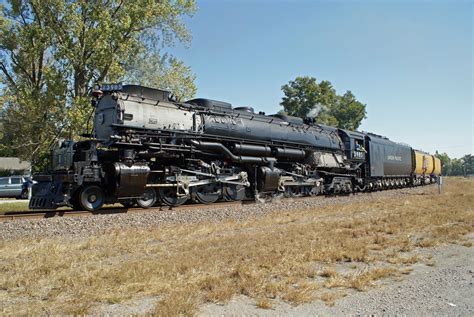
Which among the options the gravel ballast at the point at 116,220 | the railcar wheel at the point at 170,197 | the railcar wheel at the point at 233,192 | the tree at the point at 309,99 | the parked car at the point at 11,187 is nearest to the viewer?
the gravel ballast at the point at 116,220

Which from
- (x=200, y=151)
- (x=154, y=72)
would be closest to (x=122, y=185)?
(x=200, y=151)

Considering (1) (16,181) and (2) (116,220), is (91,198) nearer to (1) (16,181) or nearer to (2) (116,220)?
(2) (116,220)

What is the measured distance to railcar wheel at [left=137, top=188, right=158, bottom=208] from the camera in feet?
42.1

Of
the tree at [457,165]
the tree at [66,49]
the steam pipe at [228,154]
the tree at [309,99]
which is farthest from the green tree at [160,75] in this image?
the tree at [457,165]

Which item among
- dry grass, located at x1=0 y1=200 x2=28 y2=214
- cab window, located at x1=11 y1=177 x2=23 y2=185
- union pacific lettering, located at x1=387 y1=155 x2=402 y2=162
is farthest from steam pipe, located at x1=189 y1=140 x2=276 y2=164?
cab window, located at x1=11 y1=177 x2=23 y2=185

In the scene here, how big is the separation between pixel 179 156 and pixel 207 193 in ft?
Answer: 6.74

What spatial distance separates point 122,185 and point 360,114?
6880 centimetres

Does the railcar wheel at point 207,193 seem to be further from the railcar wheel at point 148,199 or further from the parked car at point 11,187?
the parked car at point 11,187

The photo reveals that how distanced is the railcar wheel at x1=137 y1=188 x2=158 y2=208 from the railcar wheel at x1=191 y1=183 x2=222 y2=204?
1.61m

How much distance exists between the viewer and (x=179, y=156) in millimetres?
13781

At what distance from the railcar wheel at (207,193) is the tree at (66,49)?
8.63m

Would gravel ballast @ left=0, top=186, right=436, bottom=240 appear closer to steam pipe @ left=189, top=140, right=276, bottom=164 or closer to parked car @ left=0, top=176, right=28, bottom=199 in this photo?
steam pipe @ left=189, top=140, right=276, bottom=164

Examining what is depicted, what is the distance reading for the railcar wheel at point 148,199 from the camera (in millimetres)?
12846

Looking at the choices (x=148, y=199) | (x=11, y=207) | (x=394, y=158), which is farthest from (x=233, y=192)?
(x=394, y=158)
